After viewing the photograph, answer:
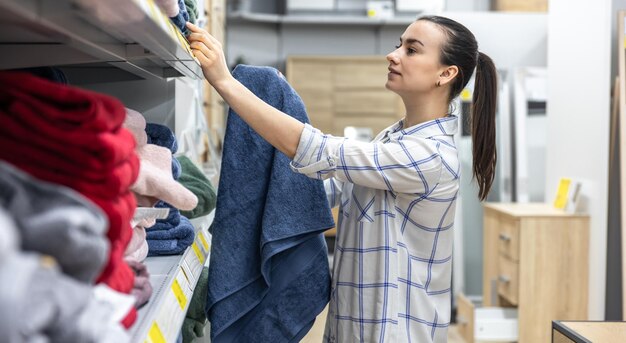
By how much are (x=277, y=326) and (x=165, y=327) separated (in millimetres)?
754

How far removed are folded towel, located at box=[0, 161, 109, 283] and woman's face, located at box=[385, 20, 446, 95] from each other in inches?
52.5

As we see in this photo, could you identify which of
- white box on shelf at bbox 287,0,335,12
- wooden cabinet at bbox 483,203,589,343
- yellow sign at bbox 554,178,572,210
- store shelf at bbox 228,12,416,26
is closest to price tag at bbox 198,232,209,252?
wooden cabinet at bbox 483,203,589,343

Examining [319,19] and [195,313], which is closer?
[195,313]

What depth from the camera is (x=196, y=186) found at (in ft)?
5.93

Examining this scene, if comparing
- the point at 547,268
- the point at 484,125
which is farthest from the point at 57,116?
the point at 547,268

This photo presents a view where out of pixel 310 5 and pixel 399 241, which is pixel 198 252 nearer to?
pixel 399 241

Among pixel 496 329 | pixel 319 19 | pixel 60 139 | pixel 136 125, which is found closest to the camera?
pixel 60 139

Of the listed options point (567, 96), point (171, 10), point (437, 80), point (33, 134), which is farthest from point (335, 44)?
point (33, 134)

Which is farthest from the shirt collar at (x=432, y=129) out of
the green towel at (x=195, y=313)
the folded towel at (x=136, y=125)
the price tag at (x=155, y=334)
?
the price tag at (x=155, y=334)

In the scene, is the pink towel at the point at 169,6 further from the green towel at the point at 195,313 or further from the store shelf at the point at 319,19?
the store shelf at the point at 319,19

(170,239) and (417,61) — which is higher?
(417,61)

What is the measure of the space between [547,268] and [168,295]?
10.4 feet

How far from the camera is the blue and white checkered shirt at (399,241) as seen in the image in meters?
1.64

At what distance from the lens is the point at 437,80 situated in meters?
1.84
